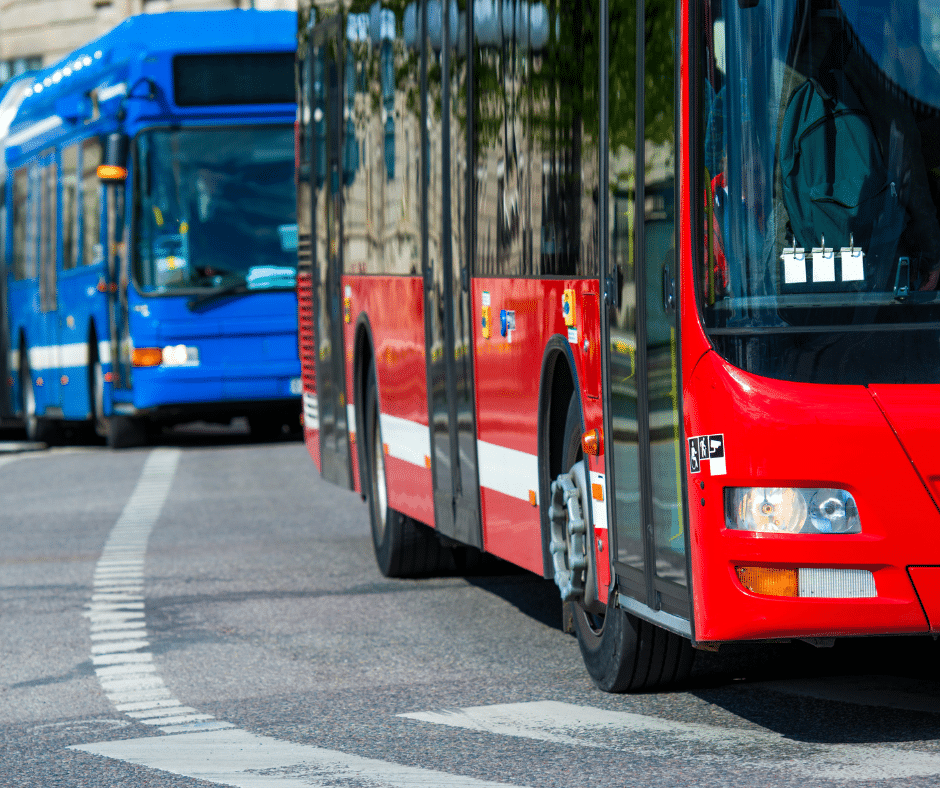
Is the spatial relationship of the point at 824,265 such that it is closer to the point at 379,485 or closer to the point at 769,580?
the point at 769,580

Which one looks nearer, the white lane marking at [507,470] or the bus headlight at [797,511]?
the bus headlight at [797,511]

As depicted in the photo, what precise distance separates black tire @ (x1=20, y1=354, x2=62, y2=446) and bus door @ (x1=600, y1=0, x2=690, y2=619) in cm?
1914

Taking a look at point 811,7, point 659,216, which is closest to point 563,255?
point 659,216

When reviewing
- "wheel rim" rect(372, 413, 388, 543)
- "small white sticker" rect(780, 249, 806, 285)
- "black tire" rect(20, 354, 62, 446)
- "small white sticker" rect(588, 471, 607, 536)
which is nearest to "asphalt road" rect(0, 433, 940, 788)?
"wheel rim" rect(372, 413, 388, 543)

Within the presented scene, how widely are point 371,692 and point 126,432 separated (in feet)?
49.7

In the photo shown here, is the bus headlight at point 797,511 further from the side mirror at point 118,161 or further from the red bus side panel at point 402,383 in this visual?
the side mirror at point 118,161

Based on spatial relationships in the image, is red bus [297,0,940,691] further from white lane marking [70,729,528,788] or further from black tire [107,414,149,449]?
black tire [107,414,149,449]

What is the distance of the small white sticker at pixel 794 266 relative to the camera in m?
5.84

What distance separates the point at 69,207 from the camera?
888 inches

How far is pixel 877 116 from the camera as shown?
5.86 meters

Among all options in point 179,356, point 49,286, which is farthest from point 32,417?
point 179,356

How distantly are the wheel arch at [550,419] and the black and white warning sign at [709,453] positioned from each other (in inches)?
53.4

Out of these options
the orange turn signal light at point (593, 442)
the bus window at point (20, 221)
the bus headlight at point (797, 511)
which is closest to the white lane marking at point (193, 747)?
the bus headlight at point (797, 511)

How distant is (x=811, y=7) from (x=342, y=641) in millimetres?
3946
